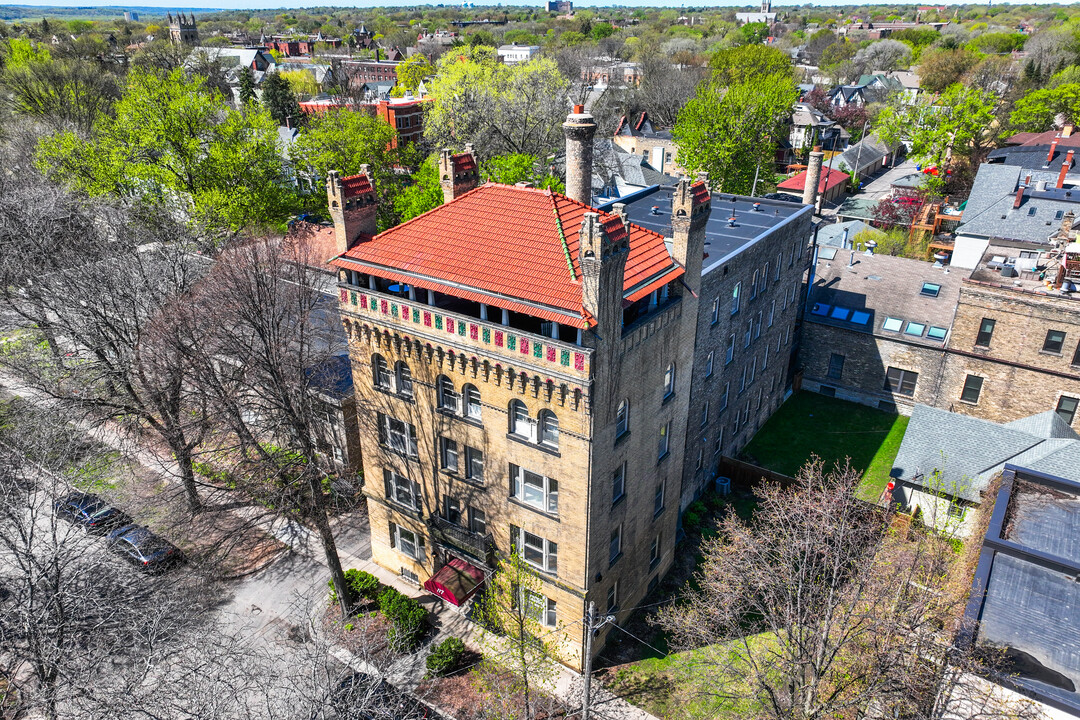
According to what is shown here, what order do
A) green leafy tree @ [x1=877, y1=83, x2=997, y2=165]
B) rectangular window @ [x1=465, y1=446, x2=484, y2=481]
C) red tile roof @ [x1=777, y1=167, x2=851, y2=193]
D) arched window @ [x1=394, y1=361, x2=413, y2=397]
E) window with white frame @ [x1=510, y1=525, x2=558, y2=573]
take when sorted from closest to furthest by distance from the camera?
window with white frame @ [x1=510, y1=525, x2=558, y2=573], rectangular window @ [x1=465, y1=446, x2=484, y2=481], arched window @ [x1=394, y1=361, x2=413, y2=397], red tile roof @ [x1=777, y1=167, x2=851, y2=193], green leafy tree @ [x1=877, y1=83, x2=997, y2=165]

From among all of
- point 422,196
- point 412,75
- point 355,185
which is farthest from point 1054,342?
point 412,75

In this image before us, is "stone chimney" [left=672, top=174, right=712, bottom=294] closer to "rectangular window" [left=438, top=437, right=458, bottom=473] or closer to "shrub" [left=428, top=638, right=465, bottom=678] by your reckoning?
"rectangular window" [left=438, top=437, right=458, bottom=473]

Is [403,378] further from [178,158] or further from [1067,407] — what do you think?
[1067,407]

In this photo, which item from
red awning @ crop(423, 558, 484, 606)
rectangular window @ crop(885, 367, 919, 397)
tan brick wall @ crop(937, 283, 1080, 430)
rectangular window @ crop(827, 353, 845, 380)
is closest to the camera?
red awning @ crop(423, 558, 484, 606)

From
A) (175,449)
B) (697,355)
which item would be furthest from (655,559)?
(175,449)

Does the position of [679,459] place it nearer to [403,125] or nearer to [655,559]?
[655,559]

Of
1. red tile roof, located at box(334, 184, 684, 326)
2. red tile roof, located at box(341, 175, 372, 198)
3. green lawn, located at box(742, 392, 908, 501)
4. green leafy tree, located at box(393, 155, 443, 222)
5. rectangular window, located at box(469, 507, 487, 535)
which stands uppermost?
red tile roof, located at box(341, 175, 372, 198)

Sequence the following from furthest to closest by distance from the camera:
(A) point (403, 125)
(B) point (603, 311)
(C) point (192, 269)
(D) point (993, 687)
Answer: (A) point (403, 125) < (C) point (192, 269) < (B) point (603, 311) < (D) point (993, 687)

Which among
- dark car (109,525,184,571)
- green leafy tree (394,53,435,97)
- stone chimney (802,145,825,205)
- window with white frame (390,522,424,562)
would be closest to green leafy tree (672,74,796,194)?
stone chimney (802,145,825,205)
